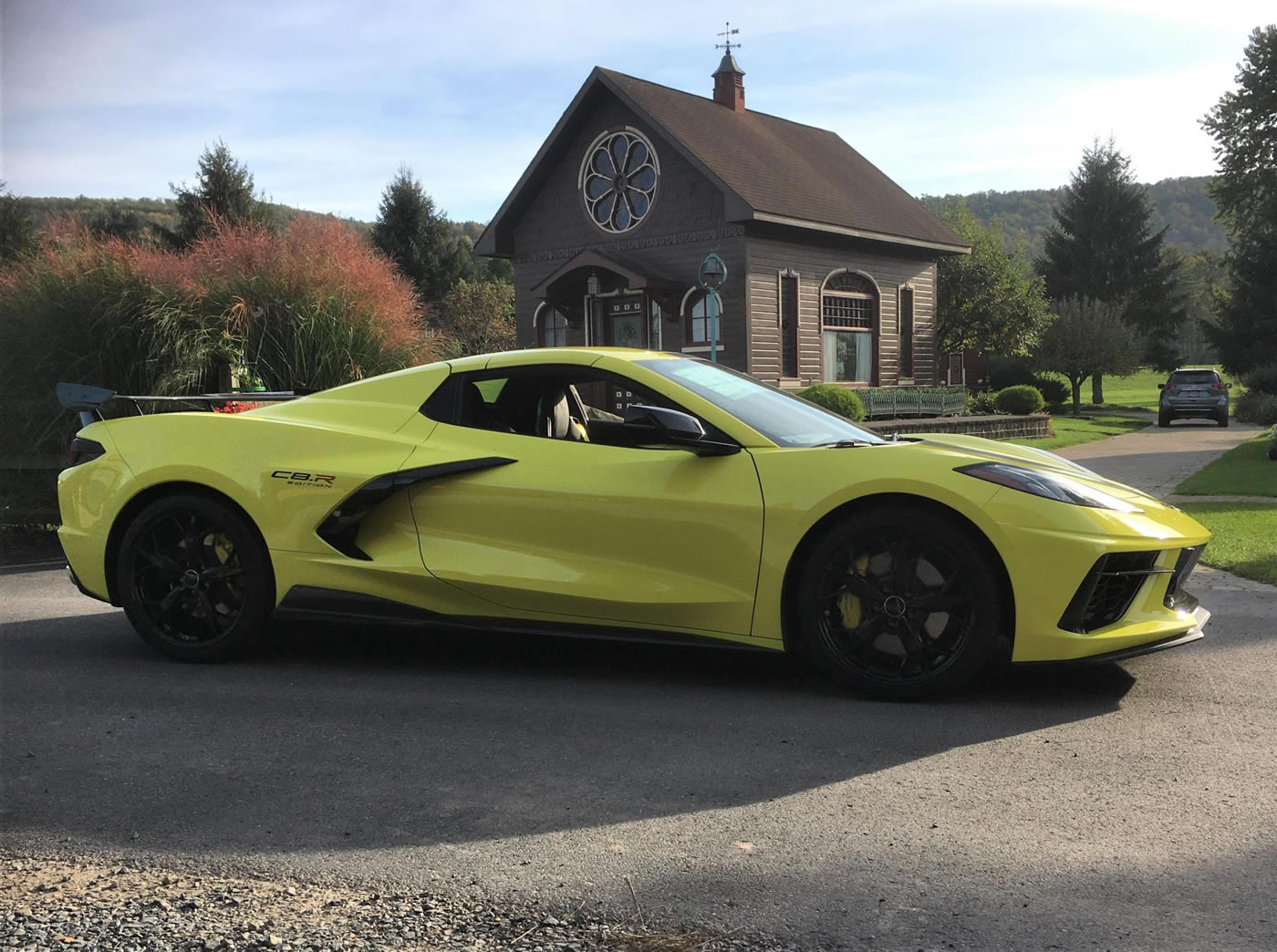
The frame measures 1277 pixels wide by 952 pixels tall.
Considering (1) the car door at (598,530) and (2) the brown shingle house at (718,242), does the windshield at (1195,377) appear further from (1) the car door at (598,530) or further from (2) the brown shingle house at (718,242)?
(1) the car door at (598,530)

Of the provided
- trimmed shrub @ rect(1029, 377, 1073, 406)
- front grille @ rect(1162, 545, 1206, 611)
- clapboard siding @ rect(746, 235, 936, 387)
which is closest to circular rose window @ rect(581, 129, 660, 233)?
clapboard siding @ rect(746, 235, 936, 387)

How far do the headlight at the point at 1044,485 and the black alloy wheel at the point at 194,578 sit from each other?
3113mm

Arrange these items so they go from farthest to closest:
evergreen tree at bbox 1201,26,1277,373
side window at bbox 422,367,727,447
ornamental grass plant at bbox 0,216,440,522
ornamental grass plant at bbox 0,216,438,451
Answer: evergreen tree at bbox 1201,26,1277,373
ornamental grass plant at bbox 0,216,438,451
ornamental grass plant at bbox 0,216,440,522
side window at bbox 422,367,727,447

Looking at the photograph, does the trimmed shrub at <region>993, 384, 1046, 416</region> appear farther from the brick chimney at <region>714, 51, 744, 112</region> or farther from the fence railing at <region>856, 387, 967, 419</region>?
the brick chimney at <region>714, 51, 744, 112</region>

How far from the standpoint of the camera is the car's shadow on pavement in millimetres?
3305

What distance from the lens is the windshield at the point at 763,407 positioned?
4844 millimetres

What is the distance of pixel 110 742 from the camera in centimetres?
406

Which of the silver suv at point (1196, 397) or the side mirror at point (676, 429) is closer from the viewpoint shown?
the side mirror at point (676, 429)

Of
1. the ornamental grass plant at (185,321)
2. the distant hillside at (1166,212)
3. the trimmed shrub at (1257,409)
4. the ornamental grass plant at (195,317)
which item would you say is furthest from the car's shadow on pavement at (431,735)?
the distant hillside at (1166,212)

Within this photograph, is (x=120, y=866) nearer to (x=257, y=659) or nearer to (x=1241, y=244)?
(x=257, y=659)

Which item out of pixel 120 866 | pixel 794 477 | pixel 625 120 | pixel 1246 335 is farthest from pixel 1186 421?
pixel 120 866

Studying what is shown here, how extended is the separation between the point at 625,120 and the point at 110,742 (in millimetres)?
23961

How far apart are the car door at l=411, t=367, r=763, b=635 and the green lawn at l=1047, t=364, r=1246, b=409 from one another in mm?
41420

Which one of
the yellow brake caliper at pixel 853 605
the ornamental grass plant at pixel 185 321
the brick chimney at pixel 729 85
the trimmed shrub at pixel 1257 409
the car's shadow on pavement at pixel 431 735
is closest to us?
the car's shadow on pavement at pixel 431 735
